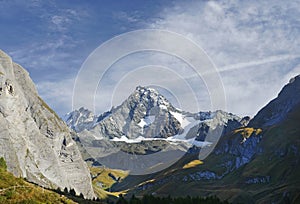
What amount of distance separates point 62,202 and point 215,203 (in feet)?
216

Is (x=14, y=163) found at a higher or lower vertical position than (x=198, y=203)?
higher

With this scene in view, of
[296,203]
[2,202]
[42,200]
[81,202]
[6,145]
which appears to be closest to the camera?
[2,202]

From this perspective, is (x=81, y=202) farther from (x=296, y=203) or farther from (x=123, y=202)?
(x=296, y=203)

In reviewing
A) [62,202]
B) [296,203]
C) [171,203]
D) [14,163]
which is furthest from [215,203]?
[14,163]

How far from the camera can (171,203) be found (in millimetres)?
123312

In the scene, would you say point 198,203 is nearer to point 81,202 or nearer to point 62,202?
point 81,202

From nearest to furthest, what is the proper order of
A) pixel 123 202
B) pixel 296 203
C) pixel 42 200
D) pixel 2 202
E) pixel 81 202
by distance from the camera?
1. pixel 2 202
2. pixel 42 200
3. pixel 81 202
4. pixel 123 202
5. pixel 296 203

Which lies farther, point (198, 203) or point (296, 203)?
point (296, 203)

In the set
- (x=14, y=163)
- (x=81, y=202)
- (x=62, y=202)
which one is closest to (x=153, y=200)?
(x=81, y=202)

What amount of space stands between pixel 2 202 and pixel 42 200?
8885mm

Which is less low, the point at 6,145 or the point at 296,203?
the point at 6,145

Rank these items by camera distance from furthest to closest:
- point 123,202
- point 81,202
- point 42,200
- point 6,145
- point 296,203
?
point 6,145 < point 296,203 < point 123,202 < point 81,202 < point 42,200

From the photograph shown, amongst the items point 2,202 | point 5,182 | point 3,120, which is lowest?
point 2,202

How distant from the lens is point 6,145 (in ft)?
615
